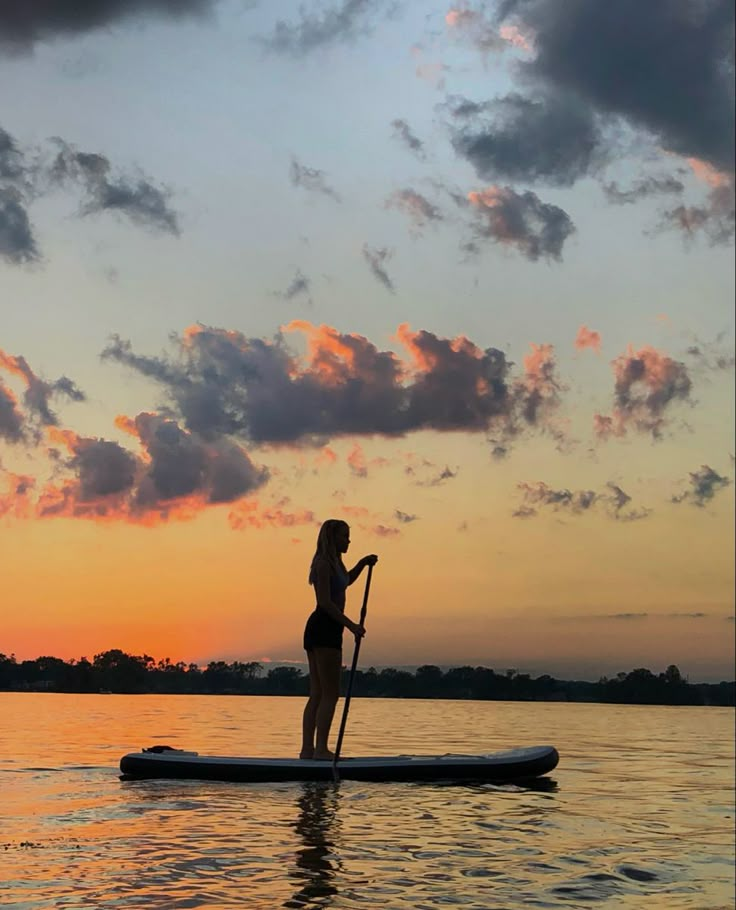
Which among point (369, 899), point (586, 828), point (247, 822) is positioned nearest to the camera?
point (369, 899)

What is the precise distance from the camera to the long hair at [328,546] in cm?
1260

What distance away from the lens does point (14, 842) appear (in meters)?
7.93

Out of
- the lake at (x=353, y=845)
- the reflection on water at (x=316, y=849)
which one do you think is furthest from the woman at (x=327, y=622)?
the reflection on water at (x=316, y=849)

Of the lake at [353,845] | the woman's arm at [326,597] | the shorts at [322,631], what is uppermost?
the woman's arm at [326,597]

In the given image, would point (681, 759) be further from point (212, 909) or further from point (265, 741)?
point (212, 909)

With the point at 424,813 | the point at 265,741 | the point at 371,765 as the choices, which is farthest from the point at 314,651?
the point at 265,741

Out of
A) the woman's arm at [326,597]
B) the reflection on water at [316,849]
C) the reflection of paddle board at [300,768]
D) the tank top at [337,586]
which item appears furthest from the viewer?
the tank top at [337,586]

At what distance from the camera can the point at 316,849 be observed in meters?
7.79

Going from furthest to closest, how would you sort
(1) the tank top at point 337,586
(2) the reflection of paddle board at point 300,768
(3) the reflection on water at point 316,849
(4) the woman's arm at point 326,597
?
(1) the tank top at point 337,586
(4) the woman's arm at point 326,597
(2) the reflection of paddle board at point 300,768
(3) the reflection on water at point 316,849

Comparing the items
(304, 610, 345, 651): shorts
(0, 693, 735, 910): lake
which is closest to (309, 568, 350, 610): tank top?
(304, 610, 345, 651): shorts

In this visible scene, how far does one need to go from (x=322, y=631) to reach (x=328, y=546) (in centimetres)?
98

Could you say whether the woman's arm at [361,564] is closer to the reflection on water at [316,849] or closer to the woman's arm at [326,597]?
the woman's arm at [326,597]

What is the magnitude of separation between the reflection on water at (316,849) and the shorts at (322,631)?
171 centimetres

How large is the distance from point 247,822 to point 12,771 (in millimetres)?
6418
